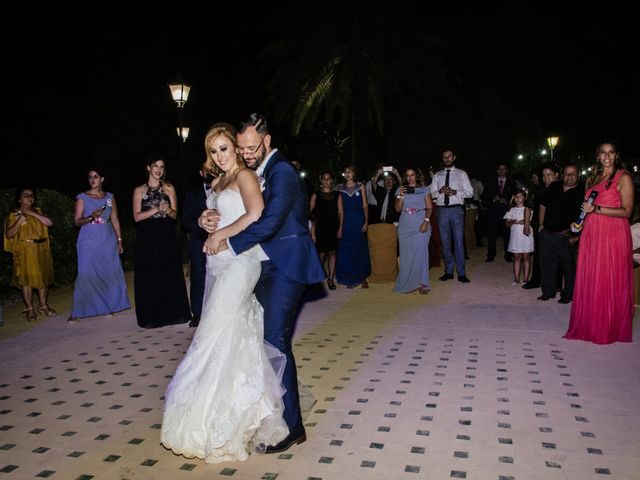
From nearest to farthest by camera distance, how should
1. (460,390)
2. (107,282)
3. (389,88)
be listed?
(460,390)
(107,282)
(389,88)

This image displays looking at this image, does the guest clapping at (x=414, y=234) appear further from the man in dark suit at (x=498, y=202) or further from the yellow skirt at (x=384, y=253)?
the man in dark suit at (x=498, y=202)

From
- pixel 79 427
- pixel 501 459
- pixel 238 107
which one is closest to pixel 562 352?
pixel 501 459

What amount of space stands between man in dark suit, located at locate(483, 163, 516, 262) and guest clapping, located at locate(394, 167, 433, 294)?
3650 mm

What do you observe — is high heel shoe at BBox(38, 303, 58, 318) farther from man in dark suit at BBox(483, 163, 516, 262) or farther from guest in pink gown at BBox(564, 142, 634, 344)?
man in dark suit at BBox(483, 163, 516, 262)

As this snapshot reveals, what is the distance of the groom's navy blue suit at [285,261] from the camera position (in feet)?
11.4

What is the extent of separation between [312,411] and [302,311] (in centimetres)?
342

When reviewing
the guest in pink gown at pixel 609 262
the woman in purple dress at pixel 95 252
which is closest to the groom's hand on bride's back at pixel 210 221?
the guest in pink gown at pixel 609 262

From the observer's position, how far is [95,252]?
7.34 meters

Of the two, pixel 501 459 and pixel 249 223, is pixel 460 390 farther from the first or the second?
pixel 249 223

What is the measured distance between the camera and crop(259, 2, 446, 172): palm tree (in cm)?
1622

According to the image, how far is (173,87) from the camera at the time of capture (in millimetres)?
11500

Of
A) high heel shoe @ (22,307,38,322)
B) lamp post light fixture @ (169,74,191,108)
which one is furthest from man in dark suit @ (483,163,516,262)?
high heel shoe @ (22,307,38,322)

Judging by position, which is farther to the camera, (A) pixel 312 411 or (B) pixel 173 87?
(B) pixel 173 87

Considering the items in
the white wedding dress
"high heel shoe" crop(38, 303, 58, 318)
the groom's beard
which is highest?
the groom's beard
